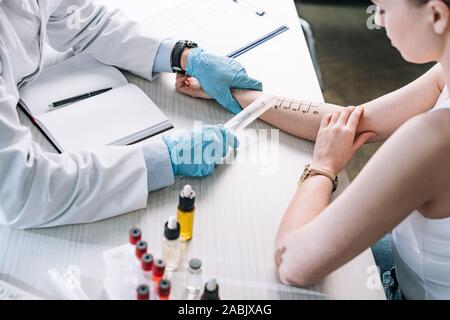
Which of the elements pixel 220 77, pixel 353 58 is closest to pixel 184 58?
pixel 220 77

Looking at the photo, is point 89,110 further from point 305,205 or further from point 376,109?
point 376,109

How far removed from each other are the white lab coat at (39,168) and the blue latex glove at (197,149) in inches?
3.1

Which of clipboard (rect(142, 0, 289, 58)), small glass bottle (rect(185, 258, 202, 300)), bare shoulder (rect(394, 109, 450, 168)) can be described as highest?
bare shoulder (rect(394, 109, 450, 168))

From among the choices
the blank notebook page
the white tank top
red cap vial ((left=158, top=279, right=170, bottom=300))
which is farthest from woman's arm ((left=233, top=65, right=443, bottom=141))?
red cap vial ((left=158, top=279, right=170, bottom=300))

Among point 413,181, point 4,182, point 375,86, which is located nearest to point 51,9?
point 4,182

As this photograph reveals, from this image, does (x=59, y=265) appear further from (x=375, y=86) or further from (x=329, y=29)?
(x=329, y=29)

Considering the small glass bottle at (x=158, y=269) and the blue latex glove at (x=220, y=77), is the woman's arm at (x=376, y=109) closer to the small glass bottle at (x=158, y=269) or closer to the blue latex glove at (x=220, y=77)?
the blue latex glove at (x=220, y=77)

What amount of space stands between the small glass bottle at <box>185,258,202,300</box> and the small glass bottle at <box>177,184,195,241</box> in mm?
71

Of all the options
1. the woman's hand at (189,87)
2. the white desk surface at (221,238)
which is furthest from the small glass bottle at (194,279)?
the woman's hand at (189,87)

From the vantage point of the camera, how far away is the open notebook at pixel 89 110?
4.24 ft

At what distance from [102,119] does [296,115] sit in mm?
478

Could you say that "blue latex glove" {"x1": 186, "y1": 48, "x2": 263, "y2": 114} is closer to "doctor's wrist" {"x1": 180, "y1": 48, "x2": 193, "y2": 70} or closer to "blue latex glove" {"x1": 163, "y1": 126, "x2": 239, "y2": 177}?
"doctor's wrist" {"x1": 180, "y1": 48, "x2": 193, "y2": 70}

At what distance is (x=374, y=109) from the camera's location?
1.33 m

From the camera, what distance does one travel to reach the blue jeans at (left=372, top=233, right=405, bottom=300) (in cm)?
128
